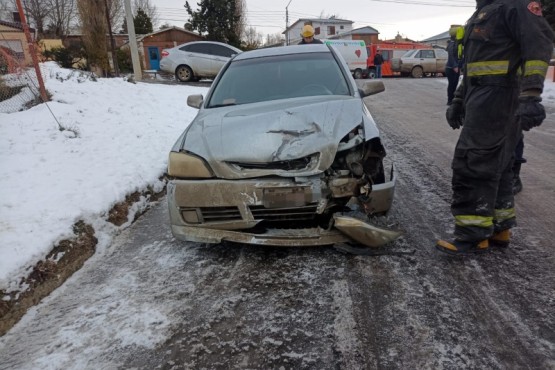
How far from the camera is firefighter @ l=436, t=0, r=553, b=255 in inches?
99.0

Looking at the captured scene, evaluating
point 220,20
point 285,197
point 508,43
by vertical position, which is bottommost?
point 285,197

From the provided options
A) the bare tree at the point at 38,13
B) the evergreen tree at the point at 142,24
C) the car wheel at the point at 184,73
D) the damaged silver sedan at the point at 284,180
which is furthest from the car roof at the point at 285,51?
the bare tree at the point at 38,13

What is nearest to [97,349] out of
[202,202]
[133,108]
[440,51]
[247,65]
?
[202,202]

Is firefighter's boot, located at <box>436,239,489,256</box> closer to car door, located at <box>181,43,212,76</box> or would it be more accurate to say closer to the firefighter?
the firefighter

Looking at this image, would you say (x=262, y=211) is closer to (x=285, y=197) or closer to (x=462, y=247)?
(x=285, y=197)

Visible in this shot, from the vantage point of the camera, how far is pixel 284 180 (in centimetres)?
283

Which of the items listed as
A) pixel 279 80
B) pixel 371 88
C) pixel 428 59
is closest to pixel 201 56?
pixel 279 80

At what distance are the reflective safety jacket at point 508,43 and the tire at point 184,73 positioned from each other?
15.2m

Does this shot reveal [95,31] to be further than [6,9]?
No

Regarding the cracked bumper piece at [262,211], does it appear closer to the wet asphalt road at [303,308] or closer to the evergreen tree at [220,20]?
the wet asphalt road at [303,308]

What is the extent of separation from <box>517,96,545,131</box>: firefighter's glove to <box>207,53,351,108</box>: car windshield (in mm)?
1602

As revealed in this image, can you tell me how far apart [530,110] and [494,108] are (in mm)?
275

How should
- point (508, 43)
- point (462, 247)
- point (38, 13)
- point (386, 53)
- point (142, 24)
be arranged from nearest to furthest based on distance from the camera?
point (508, 43) < point (462, 247) < point (386, 53) < point (142, 24) < point (38, 13)

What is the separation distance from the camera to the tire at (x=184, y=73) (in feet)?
55.2
